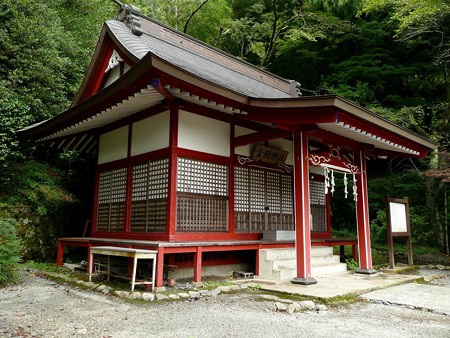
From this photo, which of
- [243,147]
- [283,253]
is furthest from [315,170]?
[283,253]

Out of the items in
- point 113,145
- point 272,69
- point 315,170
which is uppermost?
point 272,69

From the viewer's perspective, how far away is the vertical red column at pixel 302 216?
6.66 m

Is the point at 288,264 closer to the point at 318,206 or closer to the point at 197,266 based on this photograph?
the point at 197,266

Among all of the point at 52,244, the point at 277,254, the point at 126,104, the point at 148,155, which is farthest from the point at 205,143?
the point at 52,244

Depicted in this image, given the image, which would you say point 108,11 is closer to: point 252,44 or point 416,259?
point 252,44

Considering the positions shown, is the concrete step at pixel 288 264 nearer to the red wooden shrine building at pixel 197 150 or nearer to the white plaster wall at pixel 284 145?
the red wooden shrine building at pixel 197 150

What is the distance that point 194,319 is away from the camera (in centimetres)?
444

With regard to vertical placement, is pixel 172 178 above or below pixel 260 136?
below

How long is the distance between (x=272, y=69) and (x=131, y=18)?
13.3 meters

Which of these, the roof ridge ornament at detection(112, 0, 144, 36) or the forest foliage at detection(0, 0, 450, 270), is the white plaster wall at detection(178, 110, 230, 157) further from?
the forest foliage at detection(0, 0, 450, 270)

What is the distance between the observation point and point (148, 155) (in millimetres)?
7574

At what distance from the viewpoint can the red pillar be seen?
27.7ft

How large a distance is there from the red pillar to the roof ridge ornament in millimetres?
6124

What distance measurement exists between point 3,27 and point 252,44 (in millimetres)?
11473
